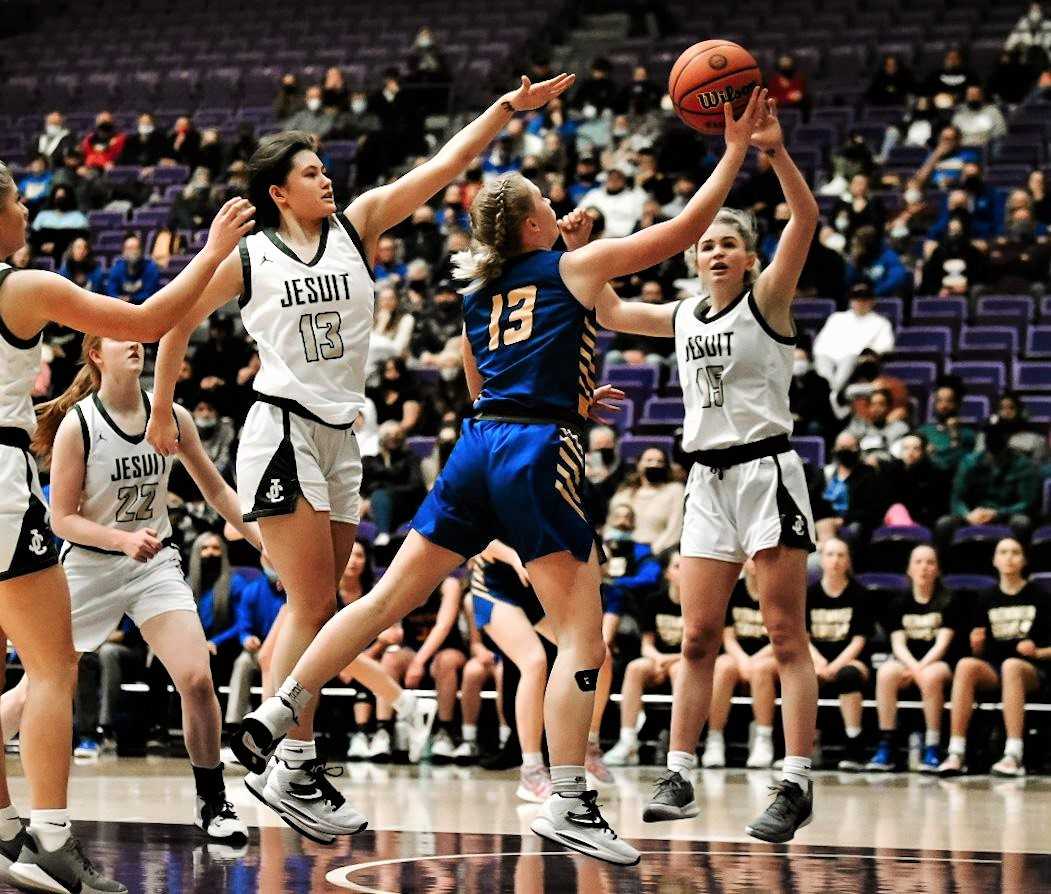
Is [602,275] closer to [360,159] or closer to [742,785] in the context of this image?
[742,785]

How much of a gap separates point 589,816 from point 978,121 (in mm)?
11822

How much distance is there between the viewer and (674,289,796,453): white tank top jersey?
236 inches

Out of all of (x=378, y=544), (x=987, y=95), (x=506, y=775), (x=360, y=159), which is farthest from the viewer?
(x=360, y=159)

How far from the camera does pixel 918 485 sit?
10656 millimetres

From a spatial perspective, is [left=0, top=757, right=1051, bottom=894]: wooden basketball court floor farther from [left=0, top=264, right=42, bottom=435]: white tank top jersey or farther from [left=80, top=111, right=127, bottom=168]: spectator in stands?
[left=80, top=111, right=127, bottom=168]: spectator in stands

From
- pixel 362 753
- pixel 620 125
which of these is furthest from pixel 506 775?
pixel 620 125

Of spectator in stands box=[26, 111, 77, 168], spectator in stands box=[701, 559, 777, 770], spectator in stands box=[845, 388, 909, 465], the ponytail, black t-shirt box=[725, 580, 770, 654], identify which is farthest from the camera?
spectator in stands box=[26, 111, 77, 168]

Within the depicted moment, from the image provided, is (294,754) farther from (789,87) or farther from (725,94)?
(789,87)

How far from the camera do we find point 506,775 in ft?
31.0

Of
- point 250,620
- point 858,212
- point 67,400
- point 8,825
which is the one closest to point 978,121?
point 858,212

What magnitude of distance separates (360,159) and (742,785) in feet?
34.6

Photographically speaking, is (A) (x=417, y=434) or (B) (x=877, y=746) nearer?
(B) (x=877, y=746)

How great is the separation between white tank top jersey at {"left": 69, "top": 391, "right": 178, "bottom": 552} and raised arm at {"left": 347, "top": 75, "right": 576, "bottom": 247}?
4.20 feet

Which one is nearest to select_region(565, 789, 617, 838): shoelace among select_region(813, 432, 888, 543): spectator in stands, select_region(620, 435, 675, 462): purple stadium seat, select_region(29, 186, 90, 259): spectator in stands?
select_region(813, 432, 888, 543): spectator in stands
